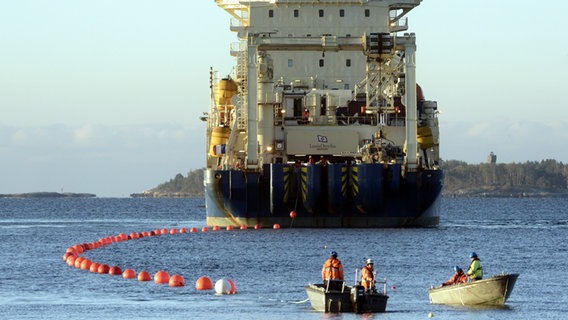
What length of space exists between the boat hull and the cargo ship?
39.3 m

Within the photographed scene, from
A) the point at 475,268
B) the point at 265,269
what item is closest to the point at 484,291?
the point at 475,268

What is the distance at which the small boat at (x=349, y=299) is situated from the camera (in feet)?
134

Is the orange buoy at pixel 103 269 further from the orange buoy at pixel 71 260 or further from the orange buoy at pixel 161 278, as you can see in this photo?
the orange buoy at pixel 161 278

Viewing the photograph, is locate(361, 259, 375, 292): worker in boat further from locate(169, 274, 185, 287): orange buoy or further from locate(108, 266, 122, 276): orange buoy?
locate(108, 266, 122, 276): orange buoy

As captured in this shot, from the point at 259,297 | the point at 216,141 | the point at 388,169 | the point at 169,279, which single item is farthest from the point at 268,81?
the point at 259,297

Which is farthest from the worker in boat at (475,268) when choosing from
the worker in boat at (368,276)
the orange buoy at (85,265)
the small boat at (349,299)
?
the orange buoy at (85,265)

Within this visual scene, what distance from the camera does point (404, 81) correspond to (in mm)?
90125

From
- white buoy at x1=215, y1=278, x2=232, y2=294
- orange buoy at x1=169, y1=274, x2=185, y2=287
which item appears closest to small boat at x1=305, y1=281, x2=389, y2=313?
white buoy at x1=215, y1=278, x2=232, y2=294

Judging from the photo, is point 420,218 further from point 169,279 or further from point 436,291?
point 436,291

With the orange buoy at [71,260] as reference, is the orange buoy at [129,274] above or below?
below

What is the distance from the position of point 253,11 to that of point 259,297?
178 ft

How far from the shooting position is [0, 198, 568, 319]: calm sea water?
142 feet

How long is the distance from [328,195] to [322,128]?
7.11 metres

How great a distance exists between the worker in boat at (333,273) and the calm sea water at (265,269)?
37.8 inches
